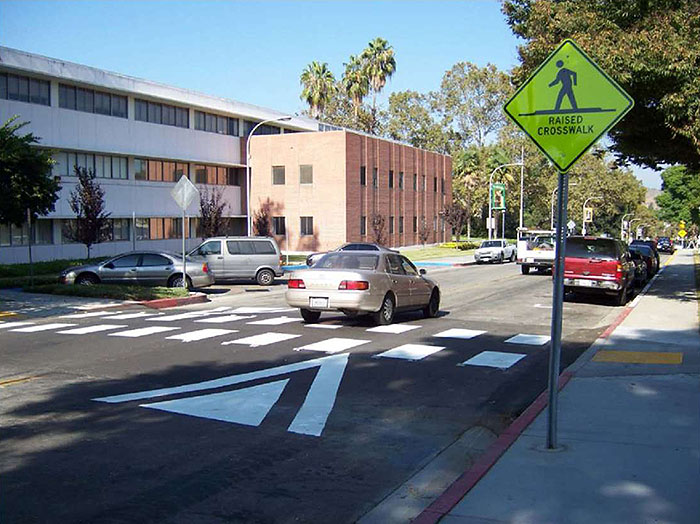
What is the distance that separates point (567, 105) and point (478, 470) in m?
3.17

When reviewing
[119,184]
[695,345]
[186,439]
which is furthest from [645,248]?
[186,439]

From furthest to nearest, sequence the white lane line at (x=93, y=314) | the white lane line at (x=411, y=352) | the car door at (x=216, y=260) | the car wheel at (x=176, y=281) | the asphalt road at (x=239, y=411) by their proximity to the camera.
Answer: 1. the car door at (x=216, y=260)
2. the car wheel at (x=176, y=281)
3. the white lane line at (x=93, y=314)
4. the white lane line at (x=411, y=352)
5. the asphalt road at (x=239, y=411)

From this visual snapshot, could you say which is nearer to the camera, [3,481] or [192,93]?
[3,481]

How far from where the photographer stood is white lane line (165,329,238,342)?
1307 cm

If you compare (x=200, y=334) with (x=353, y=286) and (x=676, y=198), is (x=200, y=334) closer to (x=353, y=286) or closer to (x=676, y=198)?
(x=353, y=286)

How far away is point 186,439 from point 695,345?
31.2ft

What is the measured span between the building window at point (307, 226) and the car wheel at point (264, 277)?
25.7 meters

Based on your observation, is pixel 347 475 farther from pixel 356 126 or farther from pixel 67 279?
pixel 356 126

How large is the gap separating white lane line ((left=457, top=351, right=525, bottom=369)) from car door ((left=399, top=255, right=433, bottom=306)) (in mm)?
4160

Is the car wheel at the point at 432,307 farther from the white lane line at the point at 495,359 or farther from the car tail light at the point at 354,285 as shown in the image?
the white lane line at the point at 495,359

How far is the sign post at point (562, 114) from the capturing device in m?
6.16

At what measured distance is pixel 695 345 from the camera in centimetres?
1273

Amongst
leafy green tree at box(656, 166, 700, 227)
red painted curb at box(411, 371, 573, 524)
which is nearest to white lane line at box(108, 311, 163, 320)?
red painted curb at box(411, 371, 573, 524)

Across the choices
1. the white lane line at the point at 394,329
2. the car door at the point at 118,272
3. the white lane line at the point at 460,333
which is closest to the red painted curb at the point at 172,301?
the car door at the point at 118,272
